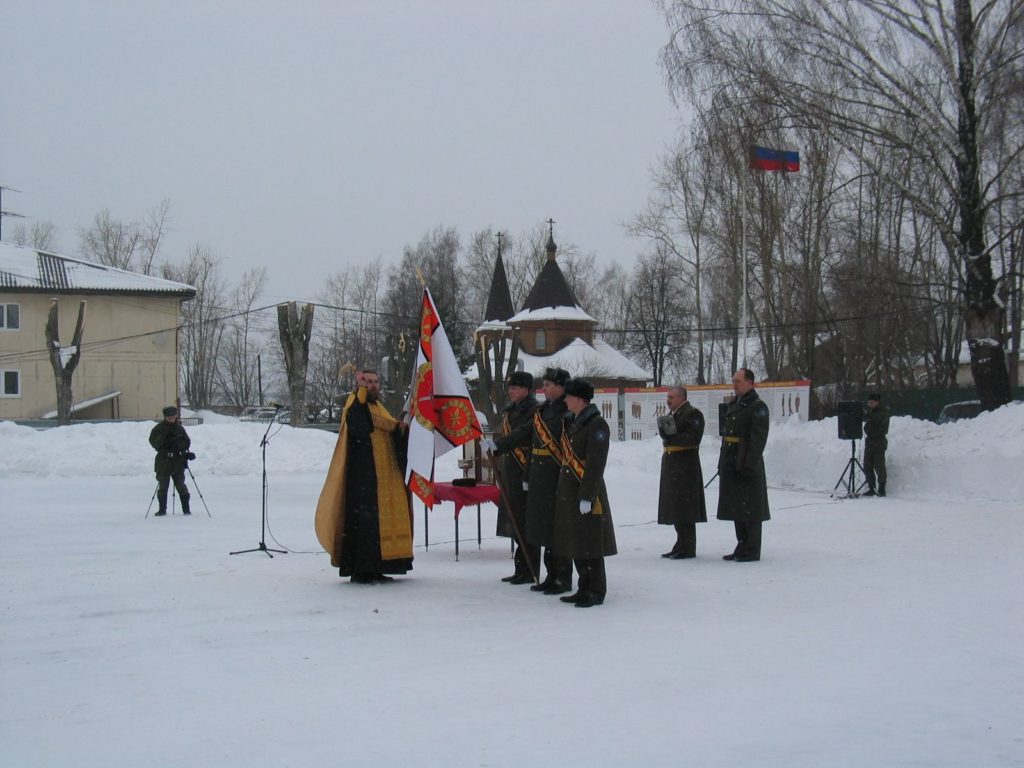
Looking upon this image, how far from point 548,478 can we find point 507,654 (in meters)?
2.30

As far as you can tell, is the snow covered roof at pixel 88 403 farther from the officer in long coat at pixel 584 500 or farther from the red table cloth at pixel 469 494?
the officer in long coat at pixel 584 500

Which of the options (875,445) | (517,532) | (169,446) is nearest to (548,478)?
(517,532)

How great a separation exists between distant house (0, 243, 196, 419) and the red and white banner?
3830 cm

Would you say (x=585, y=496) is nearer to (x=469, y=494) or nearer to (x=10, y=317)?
(x=469, y=494)

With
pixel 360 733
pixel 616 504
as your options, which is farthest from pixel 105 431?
pixel 360 733

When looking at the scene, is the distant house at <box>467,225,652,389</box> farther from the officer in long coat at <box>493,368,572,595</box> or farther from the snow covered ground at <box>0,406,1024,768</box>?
the officer in long coat at <box>493,368,572,595</box>

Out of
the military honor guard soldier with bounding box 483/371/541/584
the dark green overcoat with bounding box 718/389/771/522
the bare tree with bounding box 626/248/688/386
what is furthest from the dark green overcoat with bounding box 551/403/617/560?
the bare tree with bounding box 626/248/688/386

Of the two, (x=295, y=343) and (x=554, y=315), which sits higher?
(x=554, y=315)

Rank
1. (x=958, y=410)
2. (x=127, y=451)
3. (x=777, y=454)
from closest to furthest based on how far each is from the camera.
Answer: (x=777, y=454)
(x=127, y=451)
(x=958, y=410)

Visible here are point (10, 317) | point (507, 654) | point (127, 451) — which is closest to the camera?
point (507, 654)

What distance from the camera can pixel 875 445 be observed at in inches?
656

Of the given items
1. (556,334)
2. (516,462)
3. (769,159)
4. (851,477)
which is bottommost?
(851,477)

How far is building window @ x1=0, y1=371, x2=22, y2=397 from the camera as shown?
4281cm

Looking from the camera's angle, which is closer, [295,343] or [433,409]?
[433,409]
